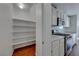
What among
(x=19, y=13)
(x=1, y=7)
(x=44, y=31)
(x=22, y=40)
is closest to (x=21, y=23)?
(x=19, y=13)

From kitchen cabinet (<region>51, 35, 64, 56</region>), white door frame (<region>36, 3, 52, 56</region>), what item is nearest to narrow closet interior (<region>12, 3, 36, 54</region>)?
white door frame (<region>36, 3, 52, 56</region>)

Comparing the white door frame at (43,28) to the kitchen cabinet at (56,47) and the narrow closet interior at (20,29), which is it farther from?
the kitchen cabinet at (56,47)

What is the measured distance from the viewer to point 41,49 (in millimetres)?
1199

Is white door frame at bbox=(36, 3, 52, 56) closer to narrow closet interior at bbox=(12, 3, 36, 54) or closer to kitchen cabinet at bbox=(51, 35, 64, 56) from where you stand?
narrow closet interior at bbox=(12, 3, 36, 54)

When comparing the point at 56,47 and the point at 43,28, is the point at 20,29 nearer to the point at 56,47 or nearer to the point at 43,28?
the point at 43,28

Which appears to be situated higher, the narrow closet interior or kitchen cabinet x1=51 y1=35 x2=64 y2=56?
the narrow closet interior

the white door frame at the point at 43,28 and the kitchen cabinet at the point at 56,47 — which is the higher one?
the white door frame at the point at 43,28

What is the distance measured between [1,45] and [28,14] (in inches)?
35.7

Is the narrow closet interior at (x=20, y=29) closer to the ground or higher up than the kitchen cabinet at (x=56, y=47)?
higher up

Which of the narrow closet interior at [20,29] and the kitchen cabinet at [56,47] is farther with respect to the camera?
the kitchen cabinet at [56,47]

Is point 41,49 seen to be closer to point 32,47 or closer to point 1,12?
point 32,47

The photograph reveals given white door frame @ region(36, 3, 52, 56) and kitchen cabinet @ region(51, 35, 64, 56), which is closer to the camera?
white door frame @ region(36, 3, 52, 56)

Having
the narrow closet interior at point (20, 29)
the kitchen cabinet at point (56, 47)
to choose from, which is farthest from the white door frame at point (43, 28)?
the kitchen cabinet at point (56, 47)

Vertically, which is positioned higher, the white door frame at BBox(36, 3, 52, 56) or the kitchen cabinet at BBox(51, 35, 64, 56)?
the white door frame at BBox(36, 3, 52, 56)
